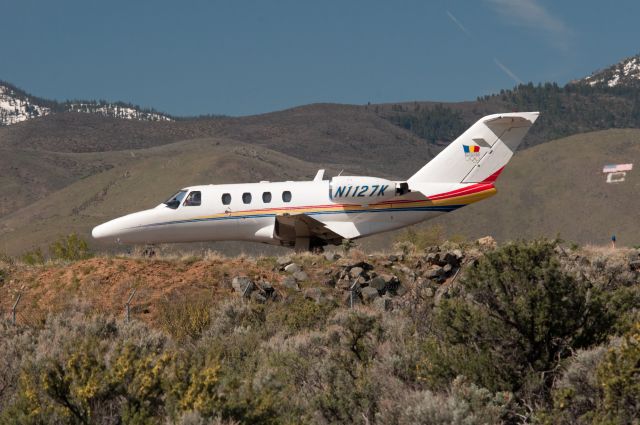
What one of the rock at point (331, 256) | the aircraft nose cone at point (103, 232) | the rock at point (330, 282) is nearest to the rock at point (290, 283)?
the rock at point (330, 282)

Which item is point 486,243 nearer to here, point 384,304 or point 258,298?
point 384,304

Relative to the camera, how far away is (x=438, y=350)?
12.1 meters

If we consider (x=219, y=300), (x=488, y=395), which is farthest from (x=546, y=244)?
(x=219, y=300)

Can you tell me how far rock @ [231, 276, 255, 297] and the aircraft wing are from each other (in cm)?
356

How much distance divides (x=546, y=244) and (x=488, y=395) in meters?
2.96

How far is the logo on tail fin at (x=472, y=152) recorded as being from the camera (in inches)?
1029

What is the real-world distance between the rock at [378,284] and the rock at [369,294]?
0.20 metres

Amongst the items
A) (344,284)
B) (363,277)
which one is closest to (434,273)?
(363,277)

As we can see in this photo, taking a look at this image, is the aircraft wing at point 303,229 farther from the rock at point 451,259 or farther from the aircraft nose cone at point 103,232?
the aircraft nose cone at point 103,232

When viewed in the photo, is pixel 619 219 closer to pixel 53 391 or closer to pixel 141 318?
pixel 141 318

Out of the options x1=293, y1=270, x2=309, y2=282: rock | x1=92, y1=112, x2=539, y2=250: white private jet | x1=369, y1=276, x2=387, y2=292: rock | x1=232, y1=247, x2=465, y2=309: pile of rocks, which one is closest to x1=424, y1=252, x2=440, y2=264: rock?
x1=232, y1=247, x2=465, y2=309: pile of rocks

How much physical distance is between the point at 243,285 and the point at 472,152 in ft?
27.5

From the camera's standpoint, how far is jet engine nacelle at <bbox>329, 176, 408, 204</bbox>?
1000 inches

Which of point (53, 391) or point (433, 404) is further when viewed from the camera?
point (53, 391)
